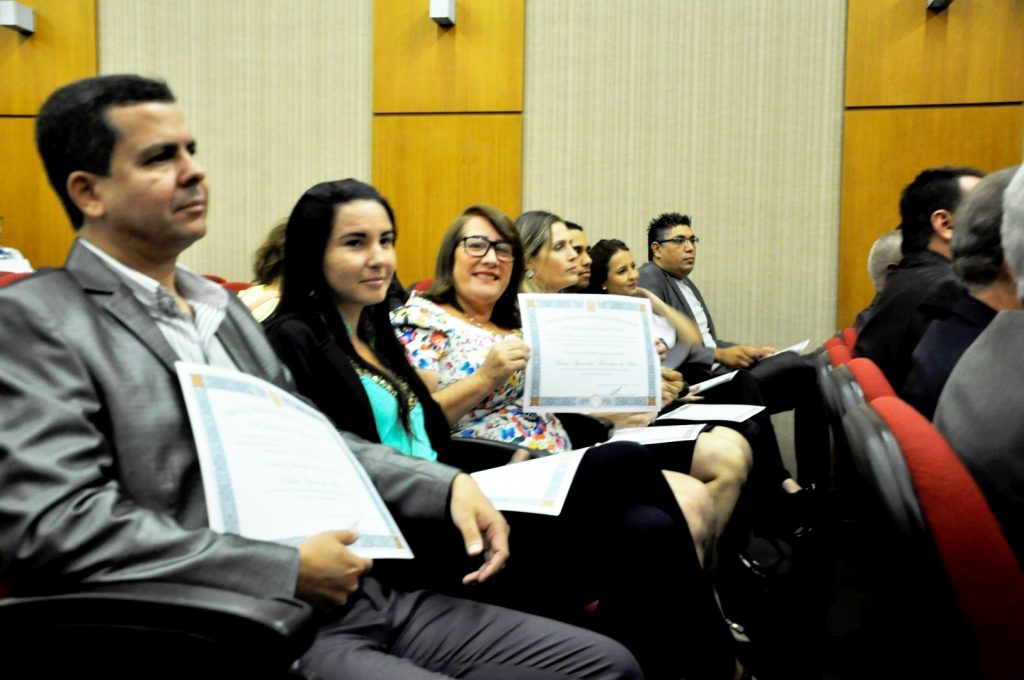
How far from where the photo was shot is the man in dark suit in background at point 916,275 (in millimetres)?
2873

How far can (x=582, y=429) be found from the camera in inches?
106

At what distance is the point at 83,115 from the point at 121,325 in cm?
32

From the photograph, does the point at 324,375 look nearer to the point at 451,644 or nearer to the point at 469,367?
the point at 451,644

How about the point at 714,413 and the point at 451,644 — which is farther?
the point at 714,413

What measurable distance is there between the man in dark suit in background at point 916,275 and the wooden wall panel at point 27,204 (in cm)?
498

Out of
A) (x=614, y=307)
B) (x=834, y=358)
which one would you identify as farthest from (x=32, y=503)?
(x=834, y=358)

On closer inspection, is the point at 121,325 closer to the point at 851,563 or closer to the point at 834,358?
the point at 834,358

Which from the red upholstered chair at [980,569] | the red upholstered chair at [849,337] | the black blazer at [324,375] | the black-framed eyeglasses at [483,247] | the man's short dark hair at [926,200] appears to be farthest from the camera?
the red upholstered chair at [849,337]

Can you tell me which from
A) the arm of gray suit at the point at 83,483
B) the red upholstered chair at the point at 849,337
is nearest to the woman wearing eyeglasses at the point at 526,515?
the arm of gray suit at the point at 83,483

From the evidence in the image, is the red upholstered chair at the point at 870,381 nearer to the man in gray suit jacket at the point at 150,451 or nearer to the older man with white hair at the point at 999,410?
the older man with white hair at the point at 999,410

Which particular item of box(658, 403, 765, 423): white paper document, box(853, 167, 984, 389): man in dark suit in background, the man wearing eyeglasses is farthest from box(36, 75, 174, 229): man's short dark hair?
the man wearing eyeglasses

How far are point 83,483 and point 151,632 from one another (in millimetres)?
207

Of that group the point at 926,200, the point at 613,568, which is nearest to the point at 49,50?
the point at 926,200

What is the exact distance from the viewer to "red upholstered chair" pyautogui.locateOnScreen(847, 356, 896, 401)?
77.6 inches
